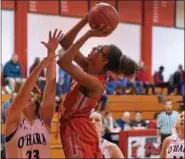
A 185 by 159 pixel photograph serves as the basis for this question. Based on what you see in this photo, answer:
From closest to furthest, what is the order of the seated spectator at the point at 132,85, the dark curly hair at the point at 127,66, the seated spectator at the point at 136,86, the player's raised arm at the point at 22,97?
the player's raised arm at the point at 22,97, the dark curly hair at the point at 127,66, the seated spectator at the point at 132,85, the seated spectator at the point at 136,86

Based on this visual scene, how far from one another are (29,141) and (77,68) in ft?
1.56

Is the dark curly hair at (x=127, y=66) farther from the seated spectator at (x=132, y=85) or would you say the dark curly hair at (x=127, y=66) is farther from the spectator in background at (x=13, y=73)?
the seated spectator at (x=132, y=85)

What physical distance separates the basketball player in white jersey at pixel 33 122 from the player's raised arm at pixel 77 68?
74 mm

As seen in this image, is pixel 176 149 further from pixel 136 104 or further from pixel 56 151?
pixel 136 104

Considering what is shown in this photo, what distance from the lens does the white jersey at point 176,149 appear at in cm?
462

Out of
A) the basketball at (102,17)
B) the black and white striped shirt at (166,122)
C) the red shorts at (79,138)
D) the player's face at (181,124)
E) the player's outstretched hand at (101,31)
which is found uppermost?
the basketball at (102,17)

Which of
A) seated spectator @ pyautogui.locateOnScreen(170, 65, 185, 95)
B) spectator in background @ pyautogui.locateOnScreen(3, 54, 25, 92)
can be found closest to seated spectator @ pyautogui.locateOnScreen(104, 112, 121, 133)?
spectator in background @ pyautogui.locateOnScreen(3, 54, 25, 92)

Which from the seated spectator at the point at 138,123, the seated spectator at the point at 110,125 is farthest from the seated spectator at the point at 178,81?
the seated spectator at the point at 110,125

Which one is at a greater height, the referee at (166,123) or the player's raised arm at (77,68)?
the player's raised arm at (77,68)

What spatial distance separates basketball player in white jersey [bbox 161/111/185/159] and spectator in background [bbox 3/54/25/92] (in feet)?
19.9

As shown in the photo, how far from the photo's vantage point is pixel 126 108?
11992 millimetres

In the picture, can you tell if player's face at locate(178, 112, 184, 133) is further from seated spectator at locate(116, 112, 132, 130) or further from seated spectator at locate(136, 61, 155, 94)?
seated spectator at locate(136, 61, 155, 94)

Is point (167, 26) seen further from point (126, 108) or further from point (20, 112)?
point (20, 112)

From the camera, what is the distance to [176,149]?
183 inches
